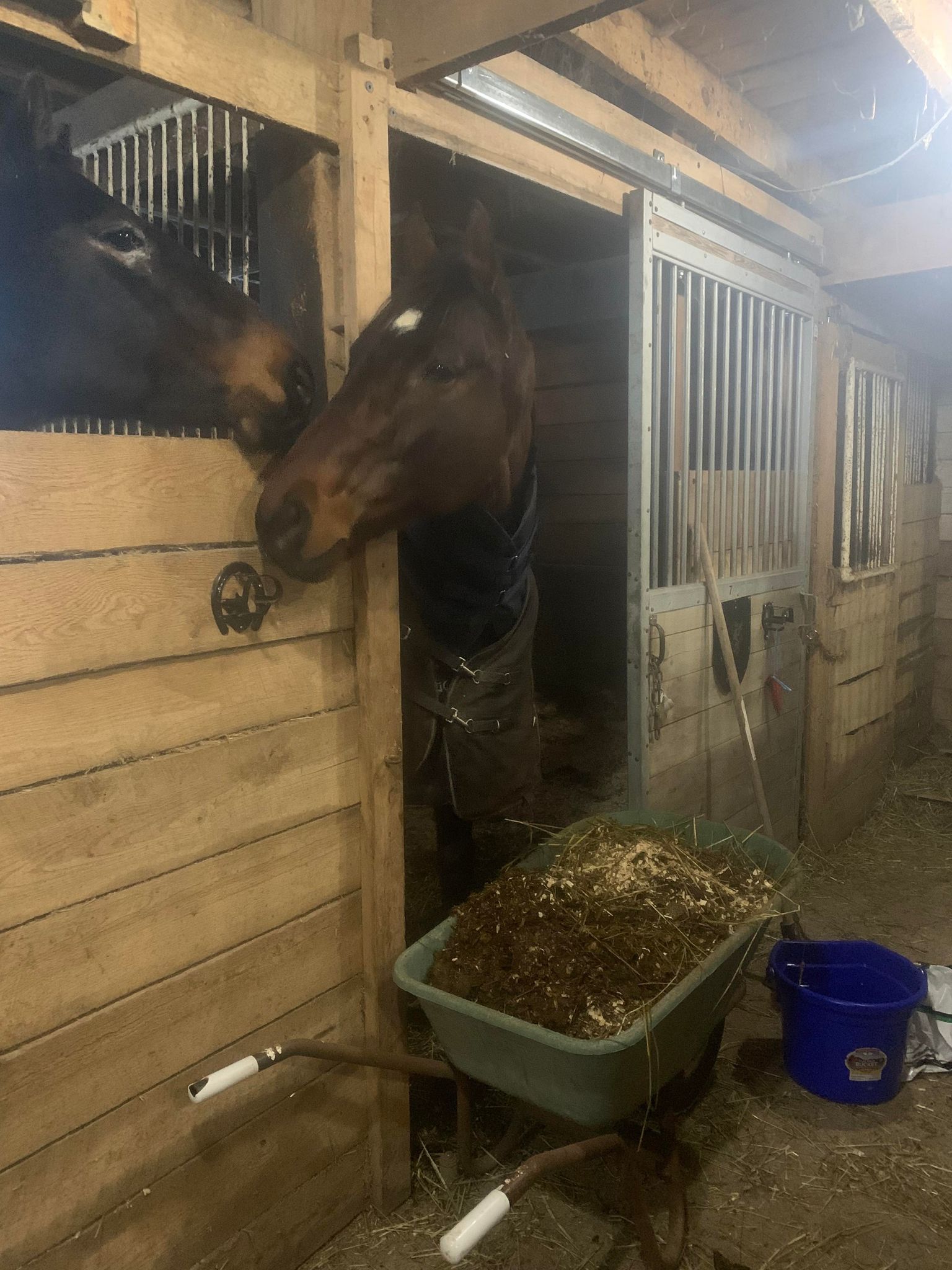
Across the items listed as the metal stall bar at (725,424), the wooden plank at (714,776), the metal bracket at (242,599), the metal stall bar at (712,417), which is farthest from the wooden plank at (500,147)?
the wooden plank at (714,776)

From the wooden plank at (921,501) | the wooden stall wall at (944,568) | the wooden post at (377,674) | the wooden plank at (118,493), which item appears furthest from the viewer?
the wooden stall wall at (944,568)

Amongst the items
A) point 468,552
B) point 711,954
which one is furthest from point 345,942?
point 468,552

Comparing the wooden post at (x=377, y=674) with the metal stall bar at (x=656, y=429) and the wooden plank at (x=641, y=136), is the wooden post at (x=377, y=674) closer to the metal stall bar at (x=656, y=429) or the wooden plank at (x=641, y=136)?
the wooden plank at (x=641, y=136)

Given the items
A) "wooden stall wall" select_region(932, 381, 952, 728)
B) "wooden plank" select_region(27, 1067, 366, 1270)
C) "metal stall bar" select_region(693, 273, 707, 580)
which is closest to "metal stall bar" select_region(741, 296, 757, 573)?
"metal stall bar" select_region(693, 273, 707, 580)

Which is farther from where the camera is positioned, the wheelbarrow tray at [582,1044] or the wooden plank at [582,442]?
the wooden plank at [582,442]

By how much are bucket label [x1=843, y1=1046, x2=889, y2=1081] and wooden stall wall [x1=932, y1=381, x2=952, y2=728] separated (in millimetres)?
3794

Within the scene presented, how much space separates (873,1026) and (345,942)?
4.36 feet

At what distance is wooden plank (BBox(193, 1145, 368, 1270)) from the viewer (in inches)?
60.2

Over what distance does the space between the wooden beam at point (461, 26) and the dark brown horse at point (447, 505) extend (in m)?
0.30

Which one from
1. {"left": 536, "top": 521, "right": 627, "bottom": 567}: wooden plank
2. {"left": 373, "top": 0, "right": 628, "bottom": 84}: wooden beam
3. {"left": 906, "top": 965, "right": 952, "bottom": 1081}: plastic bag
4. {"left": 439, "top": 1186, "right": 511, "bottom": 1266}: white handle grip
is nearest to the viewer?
{"left": 439, "top": 1186, "right": 511, "bottom": 1266}: white handle grip

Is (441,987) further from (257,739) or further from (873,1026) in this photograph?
(873,1026)

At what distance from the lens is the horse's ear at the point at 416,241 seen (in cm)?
184

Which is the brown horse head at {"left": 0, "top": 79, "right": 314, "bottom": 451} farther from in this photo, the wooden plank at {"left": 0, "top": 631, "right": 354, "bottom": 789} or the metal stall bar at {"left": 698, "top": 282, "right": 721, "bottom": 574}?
the metal stall bar at {"left": 698, "top": 282, "right": 721, "bottom": 574}

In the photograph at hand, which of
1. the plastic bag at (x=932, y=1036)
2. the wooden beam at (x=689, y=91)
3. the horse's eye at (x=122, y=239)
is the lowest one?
the plastic bag at (x=932, y=1036)
